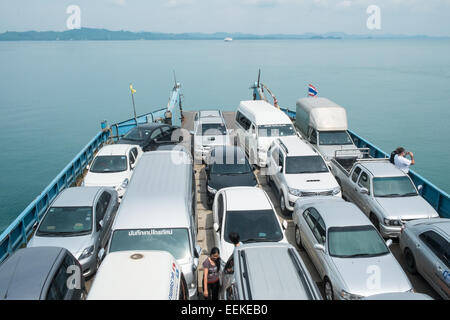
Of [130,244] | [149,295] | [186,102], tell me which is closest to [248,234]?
[130,244]

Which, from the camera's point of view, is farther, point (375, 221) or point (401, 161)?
point (401, 161)

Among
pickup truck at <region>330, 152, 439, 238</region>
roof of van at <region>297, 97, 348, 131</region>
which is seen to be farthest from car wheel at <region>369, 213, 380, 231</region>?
roof of van at <region>297, 97, 348, 131</region>

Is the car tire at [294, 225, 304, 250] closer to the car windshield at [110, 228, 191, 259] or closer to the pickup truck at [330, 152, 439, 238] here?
the pickup truck at [330, 152, 439, 238]

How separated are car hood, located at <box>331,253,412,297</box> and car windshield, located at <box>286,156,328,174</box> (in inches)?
182

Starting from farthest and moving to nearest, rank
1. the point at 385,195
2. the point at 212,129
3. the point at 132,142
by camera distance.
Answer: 1. the point at 212,129
2. the point at 132,142
3. the point at 385,195

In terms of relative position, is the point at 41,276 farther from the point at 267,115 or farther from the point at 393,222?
the point at 267,115

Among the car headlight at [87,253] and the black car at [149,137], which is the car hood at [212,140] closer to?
the black car at [149,137]

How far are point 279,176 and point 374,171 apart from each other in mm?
2979

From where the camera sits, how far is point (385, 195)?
10375 mm

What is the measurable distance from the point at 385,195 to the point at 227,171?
5046 millimetres

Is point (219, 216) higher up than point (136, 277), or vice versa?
point (136, 277)

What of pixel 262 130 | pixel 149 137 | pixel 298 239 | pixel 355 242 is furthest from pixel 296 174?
pixel 149 137

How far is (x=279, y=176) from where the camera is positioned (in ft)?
40.1

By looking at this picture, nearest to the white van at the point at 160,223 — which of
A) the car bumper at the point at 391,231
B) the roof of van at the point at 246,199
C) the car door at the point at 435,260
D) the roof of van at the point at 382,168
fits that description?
the roof of van at the point at 246,199
